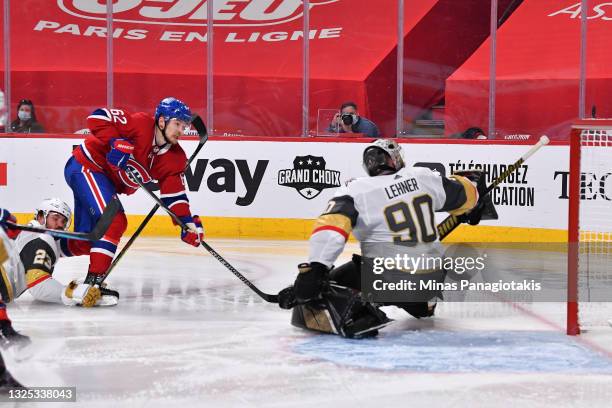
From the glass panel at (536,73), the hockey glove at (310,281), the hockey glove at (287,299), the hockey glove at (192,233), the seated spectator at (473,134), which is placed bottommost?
the hockey glove at (287,299)

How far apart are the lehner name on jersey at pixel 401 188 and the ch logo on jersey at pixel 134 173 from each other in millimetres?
1395

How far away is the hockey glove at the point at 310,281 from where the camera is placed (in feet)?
12.2

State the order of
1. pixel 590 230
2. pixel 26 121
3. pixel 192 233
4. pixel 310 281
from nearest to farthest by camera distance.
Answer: pixel 310 281 < pixel 192 233 < pixel 590 230 < pixel 26 121

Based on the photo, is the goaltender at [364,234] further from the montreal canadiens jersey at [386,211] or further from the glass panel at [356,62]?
the glass panel at [356,62]

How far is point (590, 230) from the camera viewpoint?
5.36 m

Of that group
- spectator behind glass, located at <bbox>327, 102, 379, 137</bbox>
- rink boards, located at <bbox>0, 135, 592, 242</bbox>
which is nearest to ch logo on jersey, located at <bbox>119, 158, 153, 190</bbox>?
rink boards, located at <bbox>0, 135, 592, 242</bbox>

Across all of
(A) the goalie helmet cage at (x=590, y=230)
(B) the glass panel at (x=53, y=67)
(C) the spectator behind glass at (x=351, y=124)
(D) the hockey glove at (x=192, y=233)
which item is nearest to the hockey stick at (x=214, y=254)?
(D) the hockey glove at (x=192, y=233)

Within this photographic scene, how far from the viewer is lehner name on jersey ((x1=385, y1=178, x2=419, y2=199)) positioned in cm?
387

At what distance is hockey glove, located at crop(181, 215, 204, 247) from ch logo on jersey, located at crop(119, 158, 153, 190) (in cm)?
27

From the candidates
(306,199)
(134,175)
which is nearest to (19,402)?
(134,175)

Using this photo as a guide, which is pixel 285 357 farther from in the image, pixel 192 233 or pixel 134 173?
pixel 134 173

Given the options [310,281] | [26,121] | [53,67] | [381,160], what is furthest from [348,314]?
[53,67]

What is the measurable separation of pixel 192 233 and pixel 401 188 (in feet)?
3.90

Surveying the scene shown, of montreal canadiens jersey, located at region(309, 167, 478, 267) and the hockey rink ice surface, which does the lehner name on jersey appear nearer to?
montreal canadiens jersey, located at region(309, 167, 478, 267)
